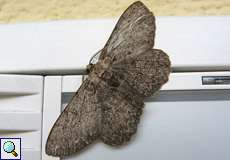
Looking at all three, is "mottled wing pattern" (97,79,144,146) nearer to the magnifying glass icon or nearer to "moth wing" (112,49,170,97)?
"moth wing" (112,49,170,97)

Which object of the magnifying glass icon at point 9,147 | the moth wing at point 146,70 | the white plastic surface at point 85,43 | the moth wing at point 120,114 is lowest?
the magnifying glass icon at point 9,147

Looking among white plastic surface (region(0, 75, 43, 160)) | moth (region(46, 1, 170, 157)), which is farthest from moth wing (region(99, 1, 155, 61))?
white plastic surface (region(0, 75, 43, 160))

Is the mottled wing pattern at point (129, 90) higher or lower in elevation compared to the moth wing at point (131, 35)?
lower

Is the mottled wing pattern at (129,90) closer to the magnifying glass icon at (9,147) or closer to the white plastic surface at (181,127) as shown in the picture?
the white plastic surface at (181,127)

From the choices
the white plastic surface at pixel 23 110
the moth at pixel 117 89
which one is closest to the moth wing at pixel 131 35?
the moth at pixel 117 89

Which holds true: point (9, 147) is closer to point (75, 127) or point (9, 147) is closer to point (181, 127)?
point (75, 127)

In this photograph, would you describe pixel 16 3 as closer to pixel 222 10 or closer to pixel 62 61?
pixel 62 61

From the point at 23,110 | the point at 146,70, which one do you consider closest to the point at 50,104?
the point at 23,110
